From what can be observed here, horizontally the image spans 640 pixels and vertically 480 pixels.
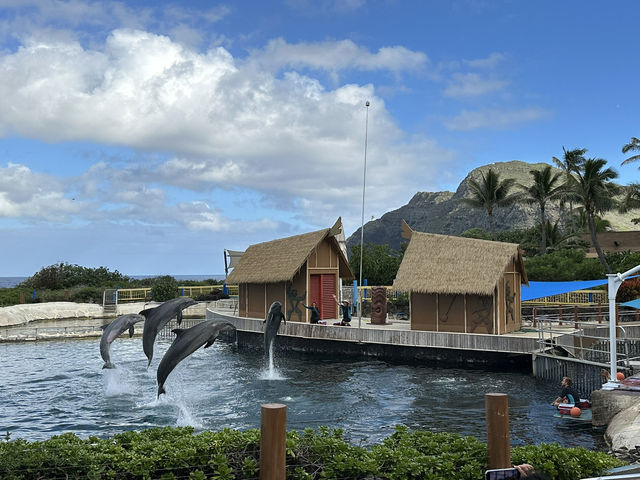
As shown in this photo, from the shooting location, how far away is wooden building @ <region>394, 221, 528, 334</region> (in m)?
24.0

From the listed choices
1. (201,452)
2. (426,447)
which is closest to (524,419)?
(426,447)

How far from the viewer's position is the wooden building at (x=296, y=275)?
1208 inches

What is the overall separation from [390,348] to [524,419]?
964 cm

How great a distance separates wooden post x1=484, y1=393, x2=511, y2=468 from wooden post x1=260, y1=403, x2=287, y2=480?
8.68 feet

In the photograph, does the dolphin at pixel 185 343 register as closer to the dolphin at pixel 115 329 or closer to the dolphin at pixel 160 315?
the dolphin at pixel 160 315

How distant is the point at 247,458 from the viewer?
23.5 ft

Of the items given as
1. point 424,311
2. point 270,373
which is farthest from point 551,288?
point 270,373

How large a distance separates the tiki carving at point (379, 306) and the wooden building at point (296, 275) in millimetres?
3197

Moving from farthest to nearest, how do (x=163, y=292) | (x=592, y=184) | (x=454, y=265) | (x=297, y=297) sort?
(x=163, y=292) < (x=592, y=184) < (x=297, y=297) < (x=454, y=265)

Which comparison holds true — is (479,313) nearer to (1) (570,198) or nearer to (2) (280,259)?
(2) (280,259)

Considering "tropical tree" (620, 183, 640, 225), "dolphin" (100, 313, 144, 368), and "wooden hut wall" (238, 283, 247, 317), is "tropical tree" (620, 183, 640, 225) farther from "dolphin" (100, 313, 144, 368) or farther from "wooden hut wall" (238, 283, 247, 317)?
"dolphin" (100, 313, 144, 368)

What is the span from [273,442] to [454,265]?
1918 cm

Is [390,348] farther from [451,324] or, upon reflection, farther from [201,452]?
[201,452]

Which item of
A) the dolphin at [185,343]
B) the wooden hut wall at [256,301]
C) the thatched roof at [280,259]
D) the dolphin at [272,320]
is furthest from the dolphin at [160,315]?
the wooden hut wall at [256,301]
